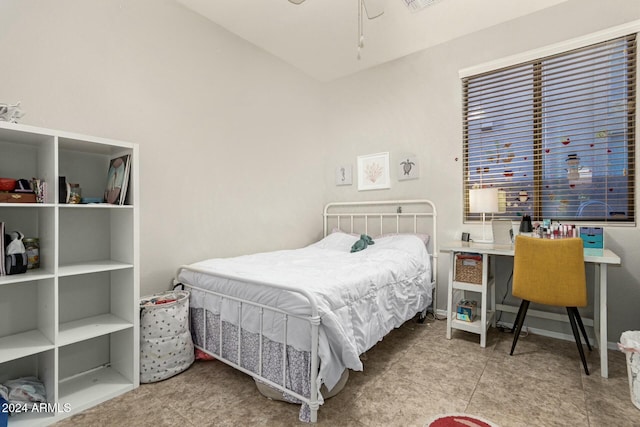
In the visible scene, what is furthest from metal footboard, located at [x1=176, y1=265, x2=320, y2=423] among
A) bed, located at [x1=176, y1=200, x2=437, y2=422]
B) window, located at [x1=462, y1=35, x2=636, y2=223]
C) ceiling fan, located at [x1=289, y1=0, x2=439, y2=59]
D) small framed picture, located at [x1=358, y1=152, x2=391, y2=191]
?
small framed picture, located at [x1=358, y1=152, x2=391, y2=191]

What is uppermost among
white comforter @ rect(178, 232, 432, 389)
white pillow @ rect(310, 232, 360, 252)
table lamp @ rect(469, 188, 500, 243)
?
table lamp @ rect(469, 188, 500, 243)

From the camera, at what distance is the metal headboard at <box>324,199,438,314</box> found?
10.0ft

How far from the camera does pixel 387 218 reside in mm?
3393

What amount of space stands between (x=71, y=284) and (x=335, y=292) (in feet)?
5.32

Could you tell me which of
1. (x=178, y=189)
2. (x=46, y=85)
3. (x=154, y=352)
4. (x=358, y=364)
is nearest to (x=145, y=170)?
(x=178, y=189)

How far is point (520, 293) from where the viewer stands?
7.06 ft

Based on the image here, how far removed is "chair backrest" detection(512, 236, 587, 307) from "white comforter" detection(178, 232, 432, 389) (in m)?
0.75

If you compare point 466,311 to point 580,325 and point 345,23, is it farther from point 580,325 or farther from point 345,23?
point 345,23

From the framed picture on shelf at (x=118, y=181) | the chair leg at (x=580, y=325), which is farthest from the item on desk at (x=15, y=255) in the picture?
the chair leg at (x=580, y=325)

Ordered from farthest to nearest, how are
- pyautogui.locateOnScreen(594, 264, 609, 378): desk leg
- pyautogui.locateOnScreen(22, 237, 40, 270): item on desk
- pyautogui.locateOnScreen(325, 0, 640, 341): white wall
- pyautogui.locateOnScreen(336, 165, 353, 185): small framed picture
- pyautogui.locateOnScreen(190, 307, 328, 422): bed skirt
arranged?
pyautogui.locateOnScreen(336, 165, 353, 185): small framed picture → pyautogui.locateOnScreen(325, 0, 640, 341): white wall → pyautogui.locateOnScreen(594, 264, 609, 378): desk leg → pyautogui.locateOnScreen(22, 237, 40, 270): item on desk → pyautogui.locateOnScreen(190, 307, 328, 422): bed skirt

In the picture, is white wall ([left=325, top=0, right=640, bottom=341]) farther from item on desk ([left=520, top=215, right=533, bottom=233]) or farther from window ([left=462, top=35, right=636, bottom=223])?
item on desk ([left=520, top=215, right=533, bottom=233])

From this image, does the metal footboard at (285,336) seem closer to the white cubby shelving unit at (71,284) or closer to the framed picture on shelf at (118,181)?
the white cubby shelving unit at (71,284)

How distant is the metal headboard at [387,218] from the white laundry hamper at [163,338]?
2.13 metres

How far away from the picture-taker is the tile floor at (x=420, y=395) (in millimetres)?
1525
